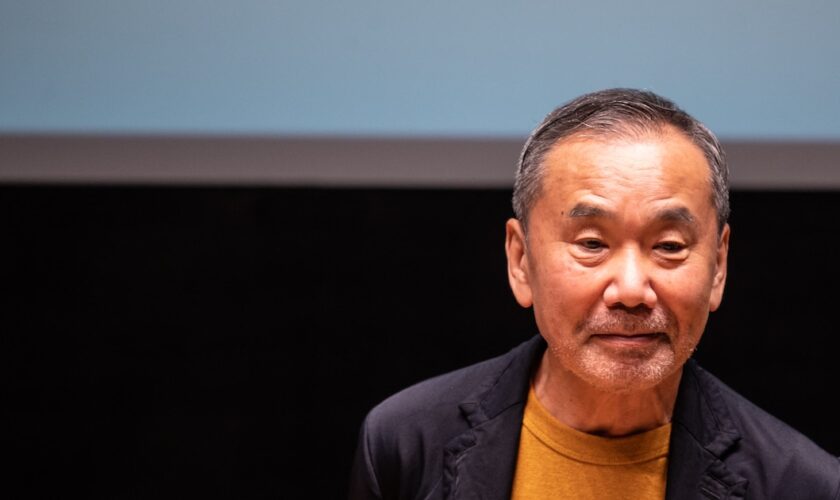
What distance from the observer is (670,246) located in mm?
1330

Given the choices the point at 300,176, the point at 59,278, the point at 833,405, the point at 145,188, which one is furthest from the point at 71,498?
the point at 833,405

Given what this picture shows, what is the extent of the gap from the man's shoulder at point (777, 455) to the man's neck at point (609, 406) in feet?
0.25

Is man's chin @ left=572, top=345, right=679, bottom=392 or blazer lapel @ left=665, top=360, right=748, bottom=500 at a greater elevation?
man's chin @ left=572, top=345, right=679, bottom=392

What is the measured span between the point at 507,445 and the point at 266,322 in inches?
27.8

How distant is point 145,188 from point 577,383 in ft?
2.94

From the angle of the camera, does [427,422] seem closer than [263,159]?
Yes

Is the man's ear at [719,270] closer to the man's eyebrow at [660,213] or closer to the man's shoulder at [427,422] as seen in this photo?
the man's eyebrow at [660,213]

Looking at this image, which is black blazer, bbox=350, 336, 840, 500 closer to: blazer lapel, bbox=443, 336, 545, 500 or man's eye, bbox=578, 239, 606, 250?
blazer lapel, bbox=443, 336, 545, 500

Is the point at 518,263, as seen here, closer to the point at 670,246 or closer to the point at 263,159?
the point at 670,246

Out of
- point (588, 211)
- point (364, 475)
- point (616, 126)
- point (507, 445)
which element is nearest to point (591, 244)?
point (588, 211)

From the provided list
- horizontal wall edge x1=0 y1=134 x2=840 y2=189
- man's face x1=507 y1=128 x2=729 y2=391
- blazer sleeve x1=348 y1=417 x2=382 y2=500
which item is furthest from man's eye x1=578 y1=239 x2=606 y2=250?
horizontal wall edge x1=0 y1=134 x2=840 y2=189

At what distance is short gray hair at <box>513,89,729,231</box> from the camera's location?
137cm

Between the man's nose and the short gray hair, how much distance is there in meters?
0.13

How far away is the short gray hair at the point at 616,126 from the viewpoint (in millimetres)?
1366
